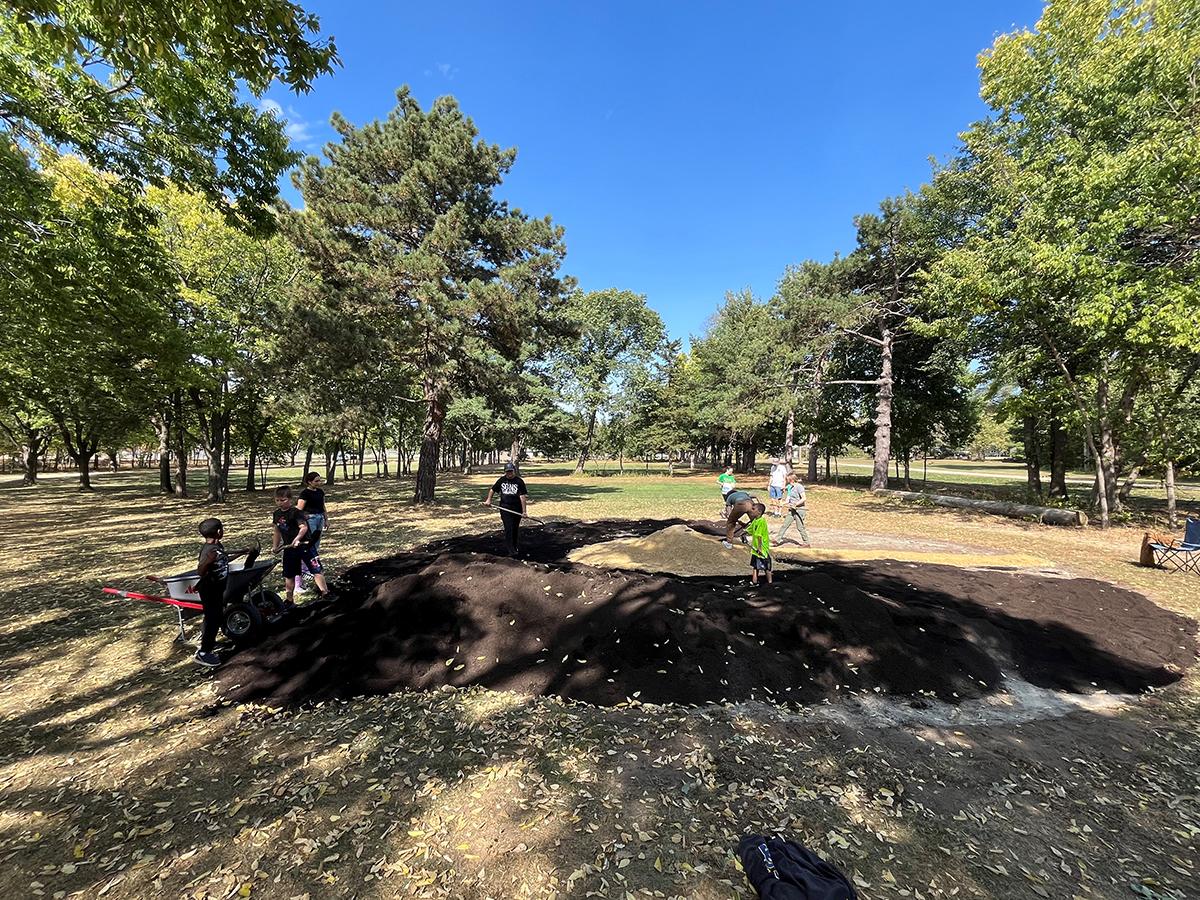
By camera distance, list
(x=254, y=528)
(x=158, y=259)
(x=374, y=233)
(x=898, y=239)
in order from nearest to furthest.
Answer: (x=158, y=259)
(x=254, y=528)
(x=374, y=233)
(x=898, y=239)

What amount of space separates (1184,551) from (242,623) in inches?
652

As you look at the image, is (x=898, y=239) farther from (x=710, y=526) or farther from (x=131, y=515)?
(x=131, y=515)

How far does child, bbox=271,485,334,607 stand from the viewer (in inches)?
262

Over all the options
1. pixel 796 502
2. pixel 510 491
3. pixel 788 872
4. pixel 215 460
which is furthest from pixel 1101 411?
pixel 215 460

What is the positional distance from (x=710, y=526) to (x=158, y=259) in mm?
15054

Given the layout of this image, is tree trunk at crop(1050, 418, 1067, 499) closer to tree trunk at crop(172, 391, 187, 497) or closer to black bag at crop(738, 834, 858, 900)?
black bag at crop(738, 834, 858, 900)

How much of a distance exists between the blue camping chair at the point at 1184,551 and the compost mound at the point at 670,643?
4029 mm

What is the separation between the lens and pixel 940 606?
22.5ft

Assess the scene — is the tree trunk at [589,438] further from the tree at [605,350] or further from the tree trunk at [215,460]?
the tree trunk at [215,460]

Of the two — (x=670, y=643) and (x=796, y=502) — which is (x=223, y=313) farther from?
(x=796, y=502)

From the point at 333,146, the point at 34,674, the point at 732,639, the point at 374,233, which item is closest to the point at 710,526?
the point at 732,639

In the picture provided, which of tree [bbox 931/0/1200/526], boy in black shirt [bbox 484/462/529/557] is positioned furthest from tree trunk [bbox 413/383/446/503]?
tree [bbox 931/0/1200/526]

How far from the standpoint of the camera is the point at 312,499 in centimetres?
727

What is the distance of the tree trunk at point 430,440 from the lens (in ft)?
57.5
